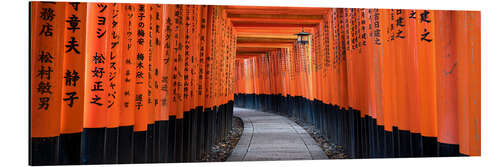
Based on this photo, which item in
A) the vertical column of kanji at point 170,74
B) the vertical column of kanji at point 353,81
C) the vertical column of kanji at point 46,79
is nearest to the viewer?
the vertical column of kanji at point 46,79

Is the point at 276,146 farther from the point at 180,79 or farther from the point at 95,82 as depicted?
the point at 95,82

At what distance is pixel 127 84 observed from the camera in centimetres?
285

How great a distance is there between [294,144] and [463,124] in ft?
14.6

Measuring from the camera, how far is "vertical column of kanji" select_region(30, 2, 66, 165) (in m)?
2.20

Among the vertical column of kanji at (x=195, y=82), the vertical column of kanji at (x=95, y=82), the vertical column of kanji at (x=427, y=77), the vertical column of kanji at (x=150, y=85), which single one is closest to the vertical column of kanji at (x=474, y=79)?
the vertical column of kanji at (x=427, y=77)

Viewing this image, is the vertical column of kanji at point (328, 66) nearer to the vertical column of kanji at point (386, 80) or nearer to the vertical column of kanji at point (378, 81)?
the vertical column of kanji at point (378, 81)

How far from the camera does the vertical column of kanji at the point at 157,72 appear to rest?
325cm

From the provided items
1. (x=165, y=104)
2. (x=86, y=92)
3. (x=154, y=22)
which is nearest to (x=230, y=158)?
(x=165, y=104)

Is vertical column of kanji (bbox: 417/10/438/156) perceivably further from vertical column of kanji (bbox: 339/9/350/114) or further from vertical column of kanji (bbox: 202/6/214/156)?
vertical column of kanji (bbox: 202/6/214/156)

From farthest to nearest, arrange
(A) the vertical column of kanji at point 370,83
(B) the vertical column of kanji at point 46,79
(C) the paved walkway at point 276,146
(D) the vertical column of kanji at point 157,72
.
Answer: (C) the paved walkway at point 276,146 < (A) the vertical column of kanji at point 370,83 < (D) the vertical column of kanji at point 157,72 < (B) the vertical column of kanji at point 46,79

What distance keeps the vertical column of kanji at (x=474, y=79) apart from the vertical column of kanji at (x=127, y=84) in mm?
2925

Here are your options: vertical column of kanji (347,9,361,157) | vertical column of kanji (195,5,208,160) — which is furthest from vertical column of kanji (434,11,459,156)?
vertical column of kanji (195,5,208,160)

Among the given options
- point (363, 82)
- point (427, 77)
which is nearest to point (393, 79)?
point (427, 77)

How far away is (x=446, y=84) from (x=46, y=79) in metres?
3.17
